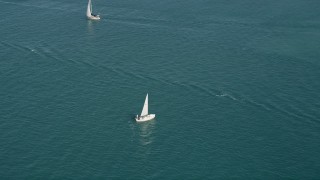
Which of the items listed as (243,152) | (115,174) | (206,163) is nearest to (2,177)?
(115,174)

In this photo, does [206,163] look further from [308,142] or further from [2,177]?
[2,177]

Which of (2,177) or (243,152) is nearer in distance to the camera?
(2,177)

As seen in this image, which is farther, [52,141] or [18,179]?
[52,141]

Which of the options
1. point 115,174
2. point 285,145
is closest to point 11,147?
point 115,174

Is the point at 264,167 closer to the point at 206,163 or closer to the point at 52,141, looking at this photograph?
the point at 206,163

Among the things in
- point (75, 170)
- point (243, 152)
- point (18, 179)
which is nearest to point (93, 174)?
point (75, 170)

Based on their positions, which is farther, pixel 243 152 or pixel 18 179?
pixel 243 152

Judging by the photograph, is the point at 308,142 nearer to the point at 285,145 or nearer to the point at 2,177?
the point at 285,145
